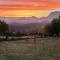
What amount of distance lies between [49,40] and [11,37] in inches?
22.1

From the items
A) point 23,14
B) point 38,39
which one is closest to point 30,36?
point 38,39

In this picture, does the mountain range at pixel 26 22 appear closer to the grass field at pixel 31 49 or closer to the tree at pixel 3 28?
the tree at pixel 3 28

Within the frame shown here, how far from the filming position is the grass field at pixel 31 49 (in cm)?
323

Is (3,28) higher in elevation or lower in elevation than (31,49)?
higher

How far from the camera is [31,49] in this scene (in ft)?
10.8

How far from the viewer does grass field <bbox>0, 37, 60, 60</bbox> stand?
3.23 m

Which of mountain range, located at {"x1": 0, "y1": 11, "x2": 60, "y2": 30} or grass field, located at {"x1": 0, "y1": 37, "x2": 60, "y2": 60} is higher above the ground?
mountain range, located at {"x1": 0, "y1": 11, "x2": 60, "y2": 30}

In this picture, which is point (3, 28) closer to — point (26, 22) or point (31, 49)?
point (26, 22)

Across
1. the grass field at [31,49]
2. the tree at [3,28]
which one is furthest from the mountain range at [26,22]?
the grass field at [31,49]

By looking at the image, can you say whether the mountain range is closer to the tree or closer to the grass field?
the tree

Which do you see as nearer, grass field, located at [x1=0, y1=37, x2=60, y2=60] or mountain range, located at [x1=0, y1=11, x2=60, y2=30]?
grass field, located at [x1=0, y1=37, x2=60, y2=60]

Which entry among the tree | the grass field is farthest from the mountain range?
the grass field

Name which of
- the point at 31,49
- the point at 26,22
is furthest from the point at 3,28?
the point at 31,49

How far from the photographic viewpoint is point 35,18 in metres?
3.42
